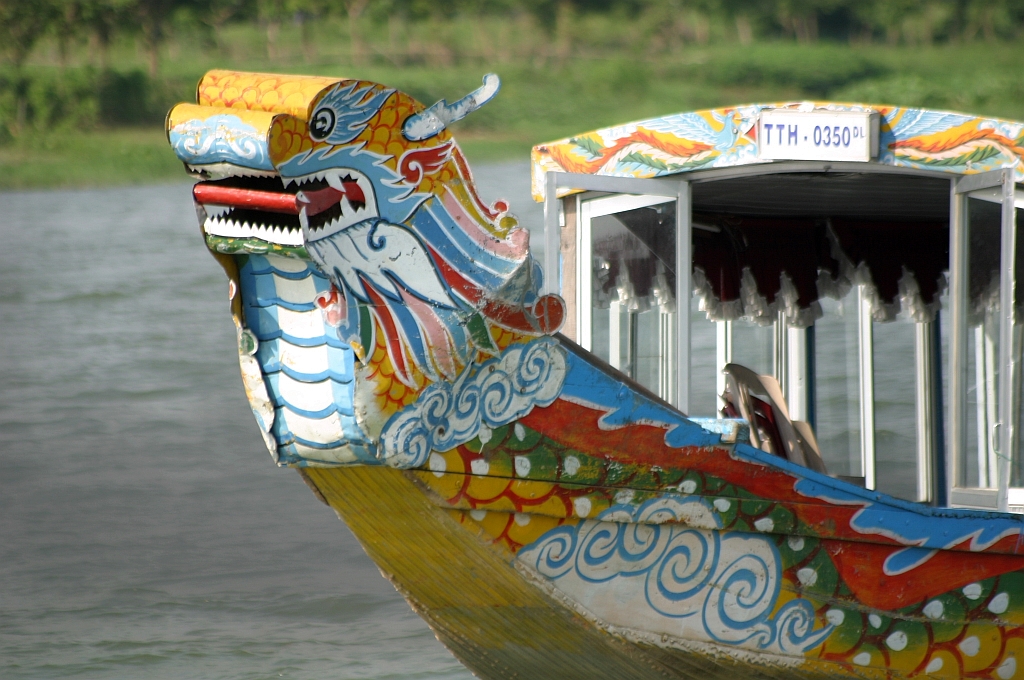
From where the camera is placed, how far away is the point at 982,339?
4.88m

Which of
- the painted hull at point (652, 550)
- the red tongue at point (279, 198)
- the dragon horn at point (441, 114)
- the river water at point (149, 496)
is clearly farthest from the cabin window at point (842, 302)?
the river water at point (149, 496)

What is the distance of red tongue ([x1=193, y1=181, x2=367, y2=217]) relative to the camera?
3266mm

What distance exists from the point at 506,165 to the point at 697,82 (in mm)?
7114

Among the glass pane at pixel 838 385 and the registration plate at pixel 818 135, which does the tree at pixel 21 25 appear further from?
the registration plate at pixel 818 135

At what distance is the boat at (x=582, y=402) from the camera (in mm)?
3404

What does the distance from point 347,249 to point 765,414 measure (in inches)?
78.3

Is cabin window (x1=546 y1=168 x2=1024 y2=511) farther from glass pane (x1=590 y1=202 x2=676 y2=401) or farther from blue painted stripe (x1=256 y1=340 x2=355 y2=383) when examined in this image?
blue painted stripe (x1=256 y1=340 x2=355 y2=383)

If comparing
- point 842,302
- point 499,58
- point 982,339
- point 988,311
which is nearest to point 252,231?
point 988,311

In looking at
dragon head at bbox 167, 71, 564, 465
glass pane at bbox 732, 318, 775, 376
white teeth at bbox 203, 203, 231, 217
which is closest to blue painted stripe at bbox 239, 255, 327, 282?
dragon head at bbox 167, 71, 564, 465

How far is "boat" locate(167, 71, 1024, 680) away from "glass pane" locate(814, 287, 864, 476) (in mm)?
1751

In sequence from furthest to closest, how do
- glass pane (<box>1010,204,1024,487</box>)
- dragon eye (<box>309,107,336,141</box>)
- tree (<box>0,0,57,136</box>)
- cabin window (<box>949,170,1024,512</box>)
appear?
tree (<box>0,0,57,136</box>)
glass pane (<box>1010,204,1024,487</box>)
cabin window (<box>949,170,1024,512</box>)
dragon eye (<box>309,107,336,141</box>)

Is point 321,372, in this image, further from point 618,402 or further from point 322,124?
point 618,402

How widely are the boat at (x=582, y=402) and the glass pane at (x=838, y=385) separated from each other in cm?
175


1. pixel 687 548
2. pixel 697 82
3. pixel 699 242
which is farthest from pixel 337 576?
pixel 697 82
